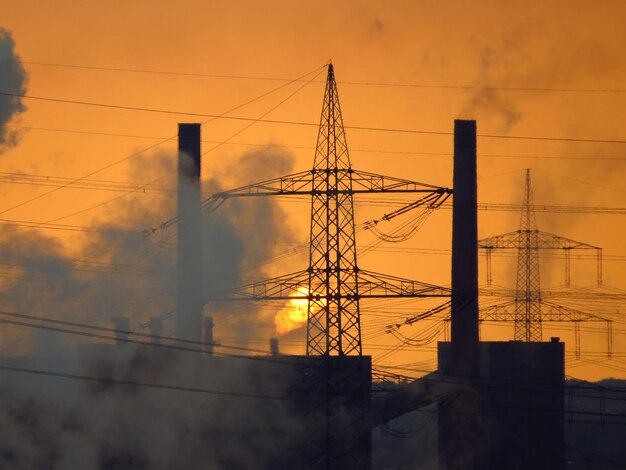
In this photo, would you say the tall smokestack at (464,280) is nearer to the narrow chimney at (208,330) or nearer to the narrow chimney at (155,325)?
the narrow chimney at (208,330)

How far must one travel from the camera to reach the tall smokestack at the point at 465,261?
2628 inches

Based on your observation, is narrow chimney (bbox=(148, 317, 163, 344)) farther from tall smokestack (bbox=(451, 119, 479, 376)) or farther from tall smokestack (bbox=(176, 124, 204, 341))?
tall smokestack (bbox=(451, 119, 479, 376))

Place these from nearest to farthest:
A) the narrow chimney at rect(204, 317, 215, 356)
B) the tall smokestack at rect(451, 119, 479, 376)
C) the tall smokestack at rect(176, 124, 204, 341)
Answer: the tall smokestack at rect(451, 119, 479, 376), the tall smokestack at rect(176, 124, 204, 341), the narrow chimney at rect(204, 317, 215, 356)

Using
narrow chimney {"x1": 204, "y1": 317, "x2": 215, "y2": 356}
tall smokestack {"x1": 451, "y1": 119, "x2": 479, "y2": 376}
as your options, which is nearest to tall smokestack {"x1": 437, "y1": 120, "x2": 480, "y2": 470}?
tall smokestack {"x1": 451, "y1": 119, "x2": 479, "y2": 376}

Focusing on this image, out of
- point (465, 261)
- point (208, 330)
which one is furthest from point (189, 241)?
point (465, 261)

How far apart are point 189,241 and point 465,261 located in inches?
454

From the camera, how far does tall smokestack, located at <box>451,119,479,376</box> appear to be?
66.8 m

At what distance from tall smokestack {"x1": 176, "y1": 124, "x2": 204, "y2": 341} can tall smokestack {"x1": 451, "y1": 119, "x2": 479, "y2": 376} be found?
10.6 meters

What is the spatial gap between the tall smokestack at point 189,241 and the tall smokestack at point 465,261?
34.9ft

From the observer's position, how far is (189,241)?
67750mm

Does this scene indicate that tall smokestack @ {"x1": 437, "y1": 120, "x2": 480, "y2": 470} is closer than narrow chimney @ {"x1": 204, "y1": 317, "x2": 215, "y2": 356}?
Yes

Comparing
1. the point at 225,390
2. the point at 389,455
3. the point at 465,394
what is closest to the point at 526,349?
the point at 465,394

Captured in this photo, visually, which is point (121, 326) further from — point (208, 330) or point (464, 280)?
point (464, 280)

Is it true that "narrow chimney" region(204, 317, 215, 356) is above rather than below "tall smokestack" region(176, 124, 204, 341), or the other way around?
below
